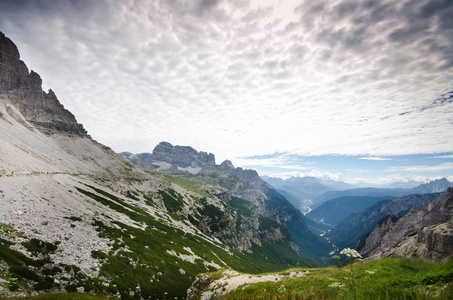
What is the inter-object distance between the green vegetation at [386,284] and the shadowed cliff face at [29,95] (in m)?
200

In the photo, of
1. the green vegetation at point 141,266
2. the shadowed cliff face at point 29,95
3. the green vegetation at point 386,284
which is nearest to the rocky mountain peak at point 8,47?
the shadowed cliff face at point 29,95

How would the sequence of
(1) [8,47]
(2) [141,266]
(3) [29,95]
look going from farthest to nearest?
1. (3) [29,95]
2. (1) [8,47]
3. (2) [141,266]

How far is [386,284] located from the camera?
34.9 feet

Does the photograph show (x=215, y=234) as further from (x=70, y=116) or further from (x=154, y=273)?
(x=70, y=116)

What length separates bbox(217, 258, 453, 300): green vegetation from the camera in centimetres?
991

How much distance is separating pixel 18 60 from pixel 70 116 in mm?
58912

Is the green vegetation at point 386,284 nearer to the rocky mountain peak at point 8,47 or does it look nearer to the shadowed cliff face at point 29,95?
the shadowed cliff face at point 29,95

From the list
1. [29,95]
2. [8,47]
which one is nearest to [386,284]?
[29,95]

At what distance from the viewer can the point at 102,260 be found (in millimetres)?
42125

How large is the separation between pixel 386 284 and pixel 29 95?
244791 millimetres

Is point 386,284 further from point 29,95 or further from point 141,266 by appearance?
point 29,95

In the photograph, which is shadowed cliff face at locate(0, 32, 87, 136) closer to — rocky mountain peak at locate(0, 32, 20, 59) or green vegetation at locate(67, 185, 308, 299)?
rocky mountain peak at locate(0, 32, 20, 59)

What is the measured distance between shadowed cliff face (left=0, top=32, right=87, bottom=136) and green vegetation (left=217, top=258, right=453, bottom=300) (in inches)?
7864

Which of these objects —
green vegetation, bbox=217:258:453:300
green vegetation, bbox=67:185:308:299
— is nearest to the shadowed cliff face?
green vegetation, bbox=67:185:308:299
